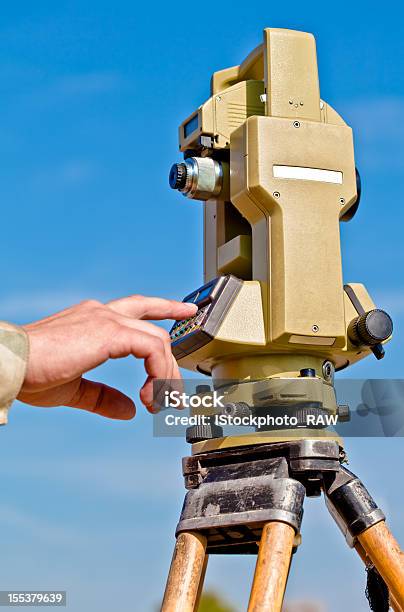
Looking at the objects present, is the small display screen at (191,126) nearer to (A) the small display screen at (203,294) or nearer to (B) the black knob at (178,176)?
(B) the black knob at (178,176)

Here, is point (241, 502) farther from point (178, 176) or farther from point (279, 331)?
point (178, 176)

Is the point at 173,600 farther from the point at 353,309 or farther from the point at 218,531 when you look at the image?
the point at 353,309

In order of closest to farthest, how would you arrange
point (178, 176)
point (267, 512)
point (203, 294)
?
1. point (267, 512)
2. point (203, 294)
3. point (178, 176)

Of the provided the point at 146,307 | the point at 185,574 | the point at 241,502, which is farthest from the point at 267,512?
the point at 146,307

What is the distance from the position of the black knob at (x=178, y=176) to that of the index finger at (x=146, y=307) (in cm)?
179

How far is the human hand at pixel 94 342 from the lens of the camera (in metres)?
0.84

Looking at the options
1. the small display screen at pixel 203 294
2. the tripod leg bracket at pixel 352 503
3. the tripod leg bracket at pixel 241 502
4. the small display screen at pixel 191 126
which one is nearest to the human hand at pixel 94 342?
the tripod leg bracket at pixel 241 502

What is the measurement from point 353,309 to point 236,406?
0.50 m

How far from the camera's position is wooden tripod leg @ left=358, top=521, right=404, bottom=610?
2518 millimetres

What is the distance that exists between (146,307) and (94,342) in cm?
14

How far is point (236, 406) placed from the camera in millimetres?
2609

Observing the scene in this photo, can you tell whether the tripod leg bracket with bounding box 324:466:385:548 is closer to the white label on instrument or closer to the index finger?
the white label on instrument

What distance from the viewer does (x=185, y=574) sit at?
245cm

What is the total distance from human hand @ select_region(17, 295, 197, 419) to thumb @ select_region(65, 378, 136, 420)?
3 cm
